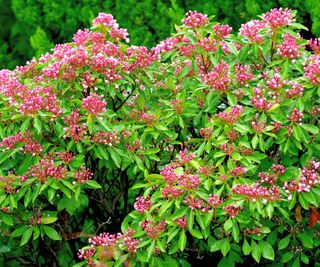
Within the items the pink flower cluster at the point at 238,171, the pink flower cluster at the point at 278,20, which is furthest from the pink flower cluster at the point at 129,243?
the pink flower cluster at the point at 278,20

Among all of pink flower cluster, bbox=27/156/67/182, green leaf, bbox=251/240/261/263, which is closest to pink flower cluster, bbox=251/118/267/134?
green leaf, bbox=251/240/261/263

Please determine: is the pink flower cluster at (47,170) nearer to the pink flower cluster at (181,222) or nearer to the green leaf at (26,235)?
the green leaf at (26,235)

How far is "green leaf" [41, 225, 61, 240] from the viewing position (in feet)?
12.5

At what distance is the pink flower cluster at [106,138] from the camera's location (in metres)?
3.72

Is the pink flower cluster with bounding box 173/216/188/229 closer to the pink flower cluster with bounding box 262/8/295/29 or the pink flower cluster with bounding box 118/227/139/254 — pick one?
the pink flower cluster with bounding box 118/227/139/254

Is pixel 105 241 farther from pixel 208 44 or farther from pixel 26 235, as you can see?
pixel 208 44

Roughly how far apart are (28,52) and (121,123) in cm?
445

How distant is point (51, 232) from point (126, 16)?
352cm

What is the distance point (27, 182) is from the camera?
3658 mm

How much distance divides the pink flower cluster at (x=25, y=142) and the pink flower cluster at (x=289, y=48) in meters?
1.42

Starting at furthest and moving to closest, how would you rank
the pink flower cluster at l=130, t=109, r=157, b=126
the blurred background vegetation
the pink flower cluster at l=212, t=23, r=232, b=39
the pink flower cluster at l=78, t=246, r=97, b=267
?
the blurred background vegetation
the pink flower cluster at l=212, t=23, r=232, b=39
the pink flower cluster at l=130, t=109, r=157, b=126
the pink flower cluster at l=78, t=246, r=97, b=267

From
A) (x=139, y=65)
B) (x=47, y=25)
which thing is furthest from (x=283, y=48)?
(x=47, y=25)

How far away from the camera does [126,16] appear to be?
6.92m

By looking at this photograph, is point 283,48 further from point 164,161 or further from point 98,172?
point 98,172
